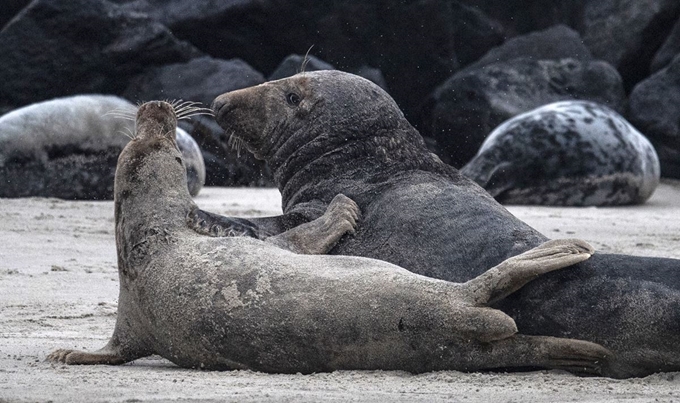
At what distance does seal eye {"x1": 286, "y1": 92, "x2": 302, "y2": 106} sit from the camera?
5.58m

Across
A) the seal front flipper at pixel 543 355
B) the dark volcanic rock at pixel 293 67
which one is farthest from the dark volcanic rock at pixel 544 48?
the seal front flipper at pixel 543 355

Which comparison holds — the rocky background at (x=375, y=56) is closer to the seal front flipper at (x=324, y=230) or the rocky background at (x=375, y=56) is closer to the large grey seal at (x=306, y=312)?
the seal front flipper at (x=324, y=230)

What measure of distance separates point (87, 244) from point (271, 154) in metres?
1.97

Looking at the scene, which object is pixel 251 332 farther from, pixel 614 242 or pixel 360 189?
pixel 614 242

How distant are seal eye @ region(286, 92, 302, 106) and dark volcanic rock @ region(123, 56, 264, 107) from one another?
30.0ft

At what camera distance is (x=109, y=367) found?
4.09 meters

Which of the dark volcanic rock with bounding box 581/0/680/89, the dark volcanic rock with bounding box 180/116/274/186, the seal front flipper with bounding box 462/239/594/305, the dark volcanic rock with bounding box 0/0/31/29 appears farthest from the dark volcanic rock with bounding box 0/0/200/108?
the seal front flipper with bounding box 462/239/594/305

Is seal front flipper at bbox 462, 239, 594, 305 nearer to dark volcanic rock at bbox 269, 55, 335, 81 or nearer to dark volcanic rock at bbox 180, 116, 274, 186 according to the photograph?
dark volcanic rock at bbox 180, 116, 274, 186

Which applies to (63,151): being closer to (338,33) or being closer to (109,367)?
(109,367)

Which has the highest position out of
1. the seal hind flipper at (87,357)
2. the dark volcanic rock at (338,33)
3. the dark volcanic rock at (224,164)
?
the seal hind flipper at (87,357)

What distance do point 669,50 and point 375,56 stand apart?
4141mm

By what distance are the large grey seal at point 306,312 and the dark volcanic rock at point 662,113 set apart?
10.7 m

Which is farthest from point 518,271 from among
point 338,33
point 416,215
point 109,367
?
point 338,33

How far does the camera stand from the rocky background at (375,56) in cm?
1474
